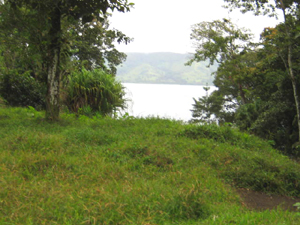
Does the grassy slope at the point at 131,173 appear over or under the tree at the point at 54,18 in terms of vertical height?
under

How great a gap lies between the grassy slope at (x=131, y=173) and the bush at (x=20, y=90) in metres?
2.38

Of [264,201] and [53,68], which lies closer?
[264,201]

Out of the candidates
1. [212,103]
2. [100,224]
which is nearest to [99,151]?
[100,224]

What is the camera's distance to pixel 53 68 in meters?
6.60

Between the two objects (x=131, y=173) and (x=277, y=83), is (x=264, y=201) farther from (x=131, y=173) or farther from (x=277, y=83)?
(x=277, y=83)

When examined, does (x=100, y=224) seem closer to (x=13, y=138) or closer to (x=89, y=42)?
(x=13, y=138)

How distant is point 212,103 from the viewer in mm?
27234

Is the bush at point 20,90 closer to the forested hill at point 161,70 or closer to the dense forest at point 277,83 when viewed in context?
the dense forest at point 277,83

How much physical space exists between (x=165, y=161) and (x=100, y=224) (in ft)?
7.60

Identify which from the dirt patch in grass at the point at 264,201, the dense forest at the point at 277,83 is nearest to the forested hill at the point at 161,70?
the dense forest at the point at 277,83

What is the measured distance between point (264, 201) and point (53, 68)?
5.12m

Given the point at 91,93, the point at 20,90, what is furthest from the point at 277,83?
the point at 20,90

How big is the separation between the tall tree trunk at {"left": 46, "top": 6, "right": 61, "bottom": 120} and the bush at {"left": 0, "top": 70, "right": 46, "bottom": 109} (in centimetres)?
309

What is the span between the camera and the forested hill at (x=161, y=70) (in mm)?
51062
